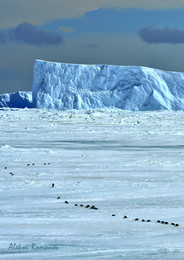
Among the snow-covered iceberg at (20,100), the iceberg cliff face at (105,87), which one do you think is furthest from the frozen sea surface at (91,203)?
the snow-covered iceberg at (20,100)

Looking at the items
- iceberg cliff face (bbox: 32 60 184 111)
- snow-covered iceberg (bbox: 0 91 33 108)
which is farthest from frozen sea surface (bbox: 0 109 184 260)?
snow-covered iceberg (bbox: 0 91 33 108)

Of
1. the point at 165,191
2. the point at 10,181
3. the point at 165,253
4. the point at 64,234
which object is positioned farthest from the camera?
the point at 10,181

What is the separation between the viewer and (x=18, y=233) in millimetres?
5473

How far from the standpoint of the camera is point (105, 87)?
61.5m

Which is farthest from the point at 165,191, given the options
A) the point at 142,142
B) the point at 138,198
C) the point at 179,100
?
the point at 179,100

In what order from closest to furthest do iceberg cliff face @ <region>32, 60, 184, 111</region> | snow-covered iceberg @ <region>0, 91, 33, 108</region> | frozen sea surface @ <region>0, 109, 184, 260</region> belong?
frozen sea surface @ <region>0, 109, 184, 260</region>, iceberg cliff face @ <region>32, 60, 184, 111</region>, snow-covered iceberg @ <region>0, 91, 33, 108</region>

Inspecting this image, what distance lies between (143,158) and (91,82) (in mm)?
49211

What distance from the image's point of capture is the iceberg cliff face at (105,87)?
59.1 meters

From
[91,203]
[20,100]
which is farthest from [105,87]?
[91,203]

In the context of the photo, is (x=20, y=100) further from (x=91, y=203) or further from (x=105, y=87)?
(x=91, y=203)

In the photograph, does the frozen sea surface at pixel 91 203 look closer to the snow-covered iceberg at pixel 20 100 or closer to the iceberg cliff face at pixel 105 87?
the iceberg cliff face at pixel 105 87

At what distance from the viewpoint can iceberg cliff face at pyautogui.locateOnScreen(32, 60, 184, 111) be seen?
59125mm

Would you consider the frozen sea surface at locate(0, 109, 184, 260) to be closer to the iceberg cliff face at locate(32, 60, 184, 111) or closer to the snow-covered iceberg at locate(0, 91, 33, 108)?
the iceberg cliff face at locate(32, 60, 184, 111)

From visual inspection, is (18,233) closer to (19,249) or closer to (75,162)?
(19,249)
